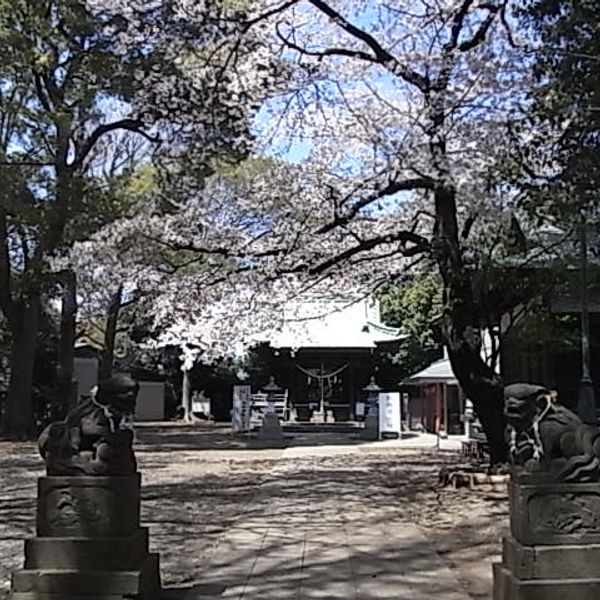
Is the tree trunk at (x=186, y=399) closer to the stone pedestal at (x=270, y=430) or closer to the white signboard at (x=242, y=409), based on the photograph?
the white signboard at (x=242, y=409)

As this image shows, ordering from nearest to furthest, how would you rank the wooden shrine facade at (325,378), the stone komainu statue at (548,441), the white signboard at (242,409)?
the stone komainu statue at (548,441), the white signboard at (242,409), the wooden shrine facade at (325,378)

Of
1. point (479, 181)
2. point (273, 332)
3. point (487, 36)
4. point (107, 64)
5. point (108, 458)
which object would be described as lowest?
point (108, 458)

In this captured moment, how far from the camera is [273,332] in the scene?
17.1 meters

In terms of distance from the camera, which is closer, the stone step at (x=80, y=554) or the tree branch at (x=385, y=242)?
the stone step at (x=80, y=554)

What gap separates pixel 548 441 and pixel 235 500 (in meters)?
7.21

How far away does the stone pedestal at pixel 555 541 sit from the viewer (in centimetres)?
570

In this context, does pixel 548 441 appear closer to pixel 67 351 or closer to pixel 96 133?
pixel 96 133

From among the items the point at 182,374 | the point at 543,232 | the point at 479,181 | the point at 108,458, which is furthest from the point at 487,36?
the point at 182,374

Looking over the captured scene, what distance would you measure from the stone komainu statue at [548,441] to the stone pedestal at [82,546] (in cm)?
246

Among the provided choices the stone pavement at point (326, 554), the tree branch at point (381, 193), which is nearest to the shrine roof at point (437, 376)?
the tree branch at point (381, 193)

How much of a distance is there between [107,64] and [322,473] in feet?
27.1

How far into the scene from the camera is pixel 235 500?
40.8ft

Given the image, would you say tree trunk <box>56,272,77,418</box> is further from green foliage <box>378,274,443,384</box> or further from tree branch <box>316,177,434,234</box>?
tree branch <box>316,177,434,234</box>

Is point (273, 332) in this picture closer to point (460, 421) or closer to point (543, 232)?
point (543, 232)
